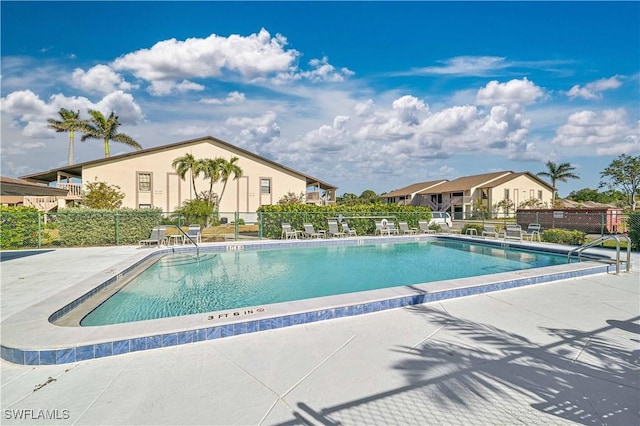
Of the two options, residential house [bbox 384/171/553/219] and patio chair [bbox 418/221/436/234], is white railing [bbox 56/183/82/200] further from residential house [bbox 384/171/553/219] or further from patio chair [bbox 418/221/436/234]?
residential house [bbox 384/171/553/219]

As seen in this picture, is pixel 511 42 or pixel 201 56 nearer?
pixel 511 42

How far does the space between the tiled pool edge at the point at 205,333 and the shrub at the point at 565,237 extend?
422 inches

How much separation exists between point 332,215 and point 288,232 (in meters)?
2.89

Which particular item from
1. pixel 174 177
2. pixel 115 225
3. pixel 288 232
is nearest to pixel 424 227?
pixel 288 232

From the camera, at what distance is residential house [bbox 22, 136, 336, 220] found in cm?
2678

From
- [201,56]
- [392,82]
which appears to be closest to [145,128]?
[201,56]

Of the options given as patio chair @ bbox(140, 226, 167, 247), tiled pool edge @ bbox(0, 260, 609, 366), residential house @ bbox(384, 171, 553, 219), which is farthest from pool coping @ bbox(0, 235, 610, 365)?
residential house @ bbox(384, 171, 553, 219)

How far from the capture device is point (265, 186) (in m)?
31.4

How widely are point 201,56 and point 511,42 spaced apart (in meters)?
16.4

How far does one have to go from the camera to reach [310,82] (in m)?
20.3

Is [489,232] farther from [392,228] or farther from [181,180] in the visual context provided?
[181,180]

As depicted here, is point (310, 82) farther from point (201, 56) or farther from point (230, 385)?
point (230, 385)

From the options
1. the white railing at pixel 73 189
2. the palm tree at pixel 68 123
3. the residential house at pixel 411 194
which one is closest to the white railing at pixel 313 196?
the white railing at pixel 73 189

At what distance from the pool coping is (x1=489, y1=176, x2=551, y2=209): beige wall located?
35.6 metres
